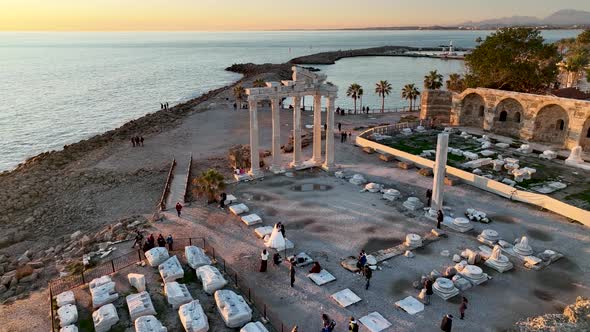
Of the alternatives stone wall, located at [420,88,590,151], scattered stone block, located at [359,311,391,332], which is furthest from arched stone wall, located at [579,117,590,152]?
scattered stone block, located at [359,311,391,332]

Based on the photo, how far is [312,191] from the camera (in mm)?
34125

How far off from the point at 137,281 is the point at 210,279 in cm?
347

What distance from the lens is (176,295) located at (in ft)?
63.9

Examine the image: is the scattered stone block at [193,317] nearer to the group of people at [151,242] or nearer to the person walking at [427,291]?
the group of people at [151,242]

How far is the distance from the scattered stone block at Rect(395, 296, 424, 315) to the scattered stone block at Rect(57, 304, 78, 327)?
14.5 meters

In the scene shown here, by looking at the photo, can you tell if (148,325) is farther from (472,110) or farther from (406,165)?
→ (472,110)

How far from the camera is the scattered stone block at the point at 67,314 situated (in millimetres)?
18078

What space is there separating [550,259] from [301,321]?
14.9 m

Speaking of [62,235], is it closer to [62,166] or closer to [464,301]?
[62,166]

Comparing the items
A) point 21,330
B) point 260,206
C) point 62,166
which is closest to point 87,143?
point 62,166

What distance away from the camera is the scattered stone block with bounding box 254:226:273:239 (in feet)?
87.5

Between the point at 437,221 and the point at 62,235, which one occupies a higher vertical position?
the point at 437,221

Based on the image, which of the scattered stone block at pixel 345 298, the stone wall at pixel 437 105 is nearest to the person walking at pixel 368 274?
the scattered stone block at pixel 345 298

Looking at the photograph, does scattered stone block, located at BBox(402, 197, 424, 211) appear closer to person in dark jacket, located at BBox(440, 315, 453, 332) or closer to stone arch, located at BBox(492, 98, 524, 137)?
person in dark jacket, located at BBox(440, 315, 453, 332)
